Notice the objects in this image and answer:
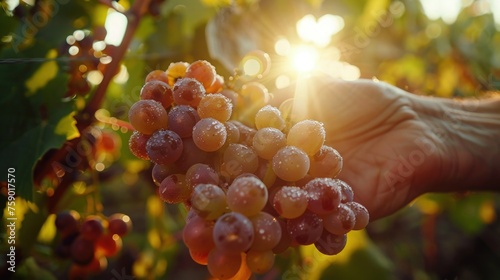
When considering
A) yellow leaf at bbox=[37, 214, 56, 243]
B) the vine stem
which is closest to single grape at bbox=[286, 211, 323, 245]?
the vine stem

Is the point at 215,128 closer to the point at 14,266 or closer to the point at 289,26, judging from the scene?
the point at 14,266

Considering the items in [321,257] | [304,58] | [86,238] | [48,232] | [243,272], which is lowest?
[48,232]

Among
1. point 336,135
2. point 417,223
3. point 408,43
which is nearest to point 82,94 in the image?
point 336,135

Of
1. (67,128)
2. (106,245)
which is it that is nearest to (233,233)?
(67,128)

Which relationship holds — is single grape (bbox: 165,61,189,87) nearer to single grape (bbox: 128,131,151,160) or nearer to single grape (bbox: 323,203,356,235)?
single grape (bbox: 128,131,151,160)

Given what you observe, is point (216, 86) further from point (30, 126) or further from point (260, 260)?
point (30, 126)

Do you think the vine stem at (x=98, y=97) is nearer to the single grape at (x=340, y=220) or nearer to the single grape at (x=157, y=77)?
the single grape at (x=157, y=77)
